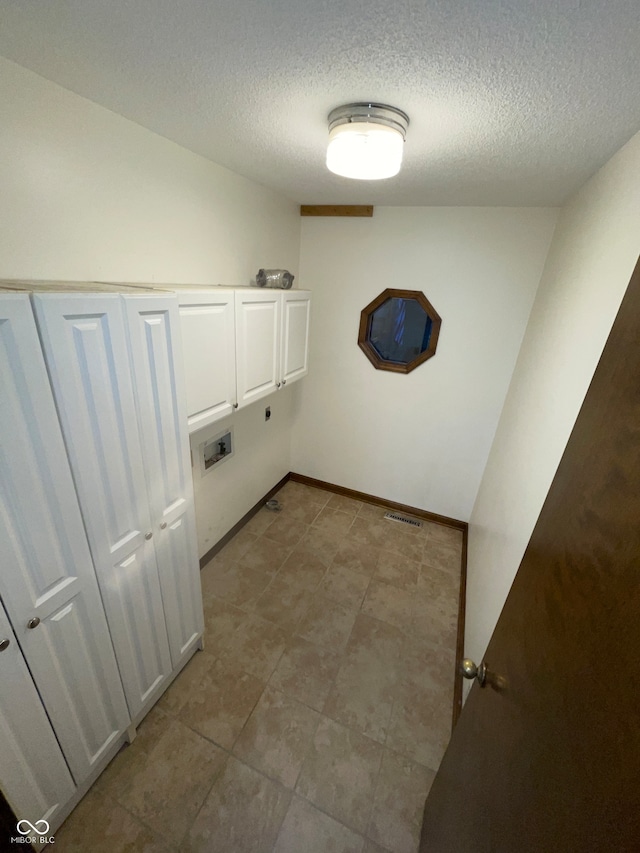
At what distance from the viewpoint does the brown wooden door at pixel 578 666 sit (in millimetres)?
410

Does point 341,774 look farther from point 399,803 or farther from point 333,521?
point 333,521

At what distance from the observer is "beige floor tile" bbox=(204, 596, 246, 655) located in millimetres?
1933

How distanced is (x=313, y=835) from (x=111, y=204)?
102 inches

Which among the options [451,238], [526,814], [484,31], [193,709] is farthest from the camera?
[451,238]

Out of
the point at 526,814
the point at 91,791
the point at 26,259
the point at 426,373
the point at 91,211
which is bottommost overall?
the point at 91,791

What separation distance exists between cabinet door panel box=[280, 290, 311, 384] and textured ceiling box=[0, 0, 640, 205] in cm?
82

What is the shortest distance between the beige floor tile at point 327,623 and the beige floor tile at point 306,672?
0.15 feet

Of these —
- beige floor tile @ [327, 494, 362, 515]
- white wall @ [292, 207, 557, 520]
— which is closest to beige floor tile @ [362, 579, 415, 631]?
beige floor tile @ [327, 494, 362, 515]

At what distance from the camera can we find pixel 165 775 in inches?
54.6

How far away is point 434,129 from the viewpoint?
1174 mm

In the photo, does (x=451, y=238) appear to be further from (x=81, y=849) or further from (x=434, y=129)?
(x=81, y=849)

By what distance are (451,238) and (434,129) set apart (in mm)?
1282

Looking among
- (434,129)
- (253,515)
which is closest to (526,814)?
(434,129)

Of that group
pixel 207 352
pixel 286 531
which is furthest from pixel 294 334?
pixel 286 531
